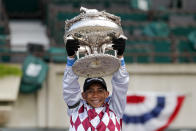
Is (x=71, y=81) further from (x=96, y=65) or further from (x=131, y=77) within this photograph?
(x=131, y=77)

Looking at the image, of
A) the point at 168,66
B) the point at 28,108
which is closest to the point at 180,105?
the point at 168,66

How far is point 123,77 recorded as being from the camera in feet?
14.9

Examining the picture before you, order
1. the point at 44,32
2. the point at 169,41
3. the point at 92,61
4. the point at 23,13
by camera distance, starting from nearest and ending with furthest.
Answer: the point at 92,61 < the point at 169,41 < the point at 44,32 < the point at 23,13

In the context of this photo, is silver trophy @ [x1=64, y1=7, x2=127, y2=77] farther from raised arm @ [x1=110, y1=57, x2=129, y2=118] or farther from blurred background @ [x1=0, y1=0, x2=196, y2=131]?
blurred background @ [x1=0, y1=0, x2=196, y2=131]

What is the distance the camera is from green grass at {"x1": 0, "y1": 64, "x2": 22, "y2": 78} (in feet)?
34.2

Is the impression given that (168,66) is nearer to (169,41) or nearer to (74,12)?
(169,41)

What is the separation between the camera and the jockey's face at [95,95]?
4.58 metres

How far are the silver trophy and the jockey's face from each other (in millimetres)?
111

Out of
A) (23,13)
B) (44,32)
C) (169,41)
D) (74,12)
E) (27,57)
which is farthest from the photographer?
(23,13)

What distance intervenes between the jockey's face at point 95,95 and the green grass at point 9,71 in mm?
5945

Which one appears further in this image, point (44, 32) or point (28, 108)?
point (44, 32)

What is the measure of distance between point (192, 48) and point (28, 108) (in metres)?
3.59

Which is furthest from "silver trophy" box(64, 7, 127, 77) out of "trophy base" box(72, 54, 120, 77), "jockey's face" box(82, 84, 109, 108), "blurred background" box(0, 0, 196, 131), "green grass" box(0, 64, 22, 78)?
"green grass" box(0, 64, 22, 78)

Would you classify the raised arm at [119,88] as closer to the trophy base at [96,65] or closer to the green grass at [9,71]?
the trophy base at [96,65]
